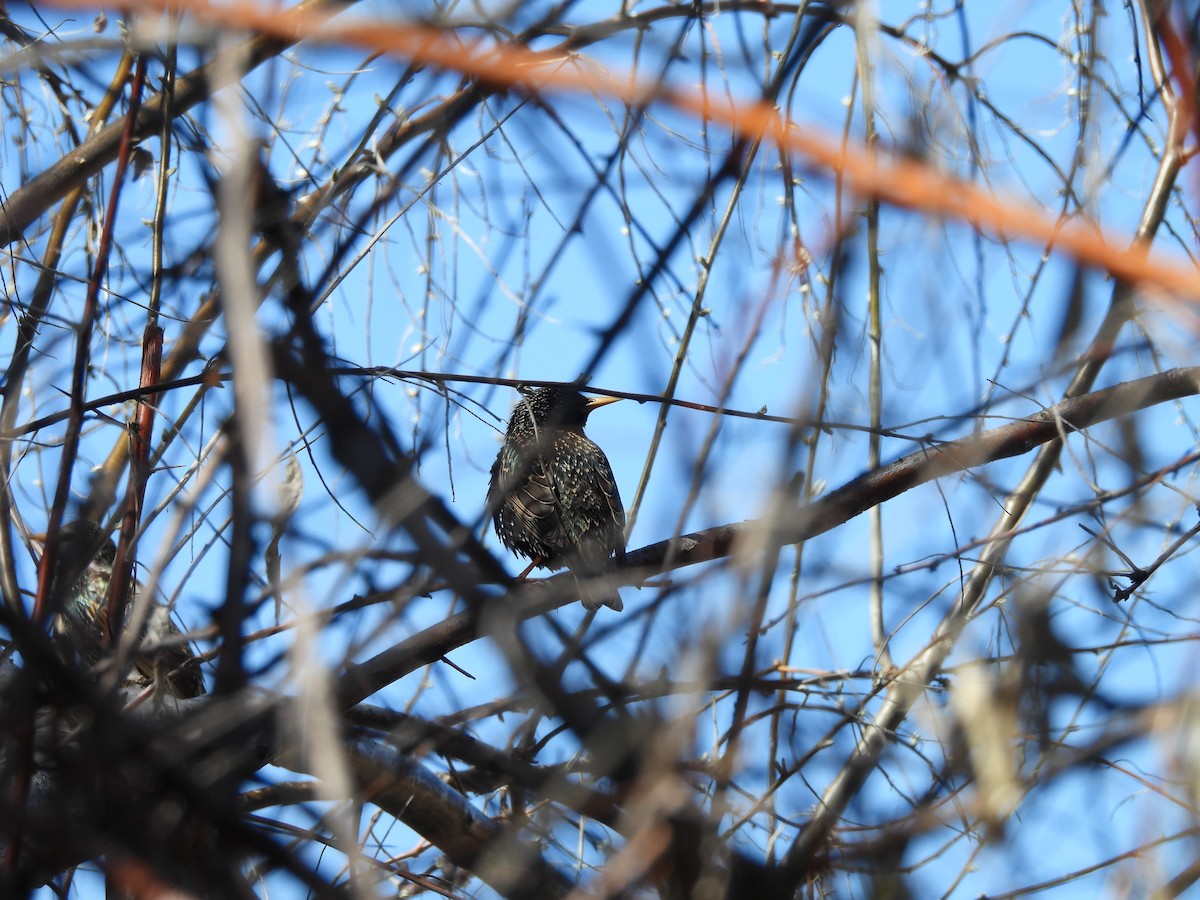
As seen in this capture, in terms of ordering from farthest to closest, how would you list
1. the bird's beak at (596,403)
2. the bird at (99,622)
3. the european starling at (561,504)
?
the bird's beak at (596,403)
the european starling at (561,504)
the bird at (99,622)

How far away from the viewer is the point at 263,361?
116 centimetres

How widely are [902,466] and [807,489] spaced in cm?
94

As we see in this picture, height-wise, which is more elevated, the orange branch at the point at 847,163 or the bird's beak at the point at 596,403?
the bird's beak at the point at 596,403

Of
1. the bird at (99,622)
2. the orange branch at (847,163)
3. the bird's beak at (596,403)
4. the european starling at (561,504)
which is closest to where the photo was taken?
the orange branch at (847,163)

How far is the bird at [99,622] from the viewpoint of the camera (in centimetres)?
180

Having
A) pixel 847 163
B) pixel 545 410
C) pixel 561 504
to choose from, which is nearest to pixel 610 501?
pixel 561 504

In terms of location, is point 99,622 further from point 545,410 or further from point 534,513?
point 545,410

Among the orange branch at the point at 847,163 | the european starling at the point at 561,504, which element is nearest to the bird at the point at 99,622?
the orange branch at the point at 847,163

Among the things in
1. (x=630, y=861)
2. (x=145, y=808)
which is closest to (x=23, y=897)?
(x=145, y=808)

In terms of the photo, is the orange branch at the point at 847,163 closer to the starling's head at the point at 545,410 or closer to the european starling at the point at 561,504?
the european starling at the point at 561,504

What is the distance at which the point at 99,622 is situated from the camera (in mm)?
6090

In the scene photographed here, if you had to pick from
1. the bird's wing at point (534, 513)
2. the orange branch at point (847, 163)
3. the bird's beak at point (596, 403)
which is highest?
the bird's beak at point (596, 403)

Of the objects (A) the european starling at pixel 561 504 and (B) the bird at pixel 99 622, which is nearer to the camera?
(B) the bird at pixel 99 622

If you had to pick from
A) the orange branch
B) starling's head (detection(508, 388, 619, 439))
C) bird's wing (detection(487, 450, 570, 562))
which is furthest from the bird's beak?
the orange branch
